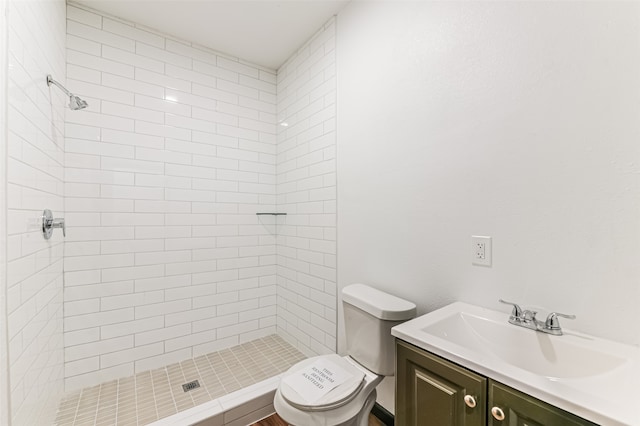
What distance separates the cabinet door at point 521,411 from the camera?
0.63m

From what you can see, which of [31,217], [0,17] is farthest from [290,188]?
[0,17]

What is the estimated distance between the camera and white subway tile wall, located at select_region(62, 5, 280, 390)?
1908 millimetres

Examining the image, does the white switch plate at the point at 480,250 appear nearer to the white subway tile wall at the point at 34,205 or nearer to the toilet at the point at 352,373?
the toilet at the point at 352,373

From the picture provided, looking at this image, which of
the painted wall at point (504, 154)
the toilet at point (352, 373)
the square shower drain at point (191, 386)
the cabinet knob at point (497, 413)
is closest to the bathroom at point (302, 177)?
the painted wall at point (504, 154)

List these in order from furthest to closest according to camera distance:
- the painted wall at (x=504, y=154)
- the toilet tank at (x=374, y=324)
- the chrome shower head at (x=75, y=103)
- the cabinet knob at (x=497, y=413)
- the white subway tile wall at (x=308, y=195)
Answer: the white subway tile wall at (x=308, y=195)
the chrome shower head at (x=75, y=103)
the toilet tank at (x=374, y=324)
the painted wall at (x=504, y=154)
the cabinet knob at (x=497, y=413)

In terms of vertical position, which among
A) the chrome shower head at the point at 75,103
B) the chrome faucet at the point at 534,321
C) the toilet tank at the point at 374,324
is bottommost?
the toilet tank at the point at 374,324

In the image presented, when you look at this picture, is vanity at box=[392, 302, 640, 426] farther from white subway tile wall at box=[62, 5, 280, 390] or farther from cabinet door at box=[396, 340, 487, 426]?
white subway tile wall at box=[62, 5, 280, 390]

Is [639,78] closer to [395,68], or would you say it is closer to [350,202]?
[395,68]

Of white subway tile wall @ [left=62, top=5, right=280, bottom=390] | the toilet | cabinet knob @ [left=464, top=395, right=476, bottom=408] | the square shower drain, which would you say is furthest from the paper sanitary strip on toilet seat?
white subway tile wall @ [left=62, top=5, right=280, bottom=390]

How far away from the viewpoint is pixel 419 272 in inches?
57.2

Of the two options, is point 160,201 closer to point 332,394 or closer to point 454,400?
point 332,394

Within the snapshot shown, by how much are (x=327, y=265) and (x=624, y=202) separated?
5.16 ft

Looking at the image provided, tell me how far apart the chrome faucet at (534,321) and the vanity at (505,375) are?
0.02 metres

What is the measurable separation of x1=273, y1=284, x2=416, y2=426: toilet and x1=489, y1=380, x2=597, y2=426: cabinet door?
1.93ft
